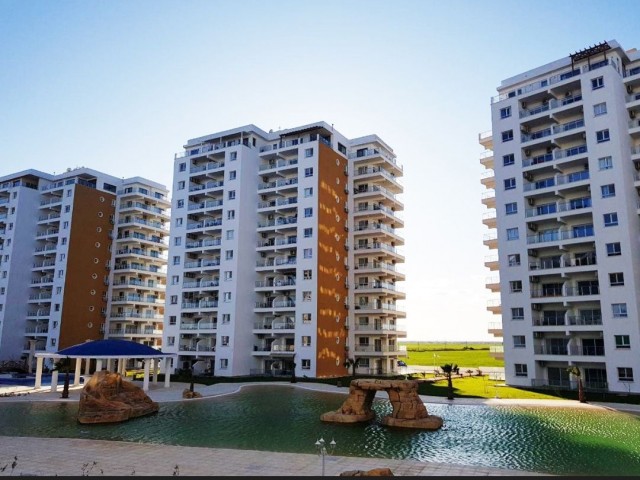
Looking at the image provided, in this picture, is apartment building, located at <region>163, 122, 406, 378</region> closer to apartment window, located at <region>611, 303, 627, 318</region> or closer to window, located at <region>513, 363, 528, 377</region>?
window, located at <region>513, 363, 528, 377</region>

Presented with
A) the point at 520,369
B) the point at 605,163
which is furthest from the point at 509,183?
the point at 520,369

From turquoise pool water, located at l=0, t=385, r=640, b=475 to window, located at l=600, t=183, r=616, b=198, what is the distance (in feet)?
72.7

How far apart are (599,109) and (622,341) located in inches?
867

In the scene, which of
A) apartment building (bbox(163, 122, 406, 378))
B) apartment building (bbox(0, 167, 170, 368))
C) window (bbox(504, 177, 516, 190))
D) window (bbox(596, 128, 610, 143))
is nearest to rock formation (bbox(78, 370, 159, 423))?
apartment building (bbox(163, 122, 406, 378))

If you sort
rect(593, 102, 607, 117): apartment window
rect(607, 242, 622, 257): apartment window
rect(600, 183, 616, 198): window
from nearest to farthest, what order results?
rect(607, 242, 622, 257): apartment window, rect(600, 183, 616, 198): window, rect(593, 102, 607, 117): apartment window

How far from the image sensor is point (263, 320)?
65.5 metres

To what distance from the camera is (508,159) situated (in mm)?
54875

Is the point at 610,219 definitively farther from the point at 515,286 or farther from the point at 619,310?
the point at 515,286

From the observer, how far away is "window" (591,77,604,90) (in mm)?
49406

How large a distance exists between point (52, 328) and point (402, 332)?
50049 mm

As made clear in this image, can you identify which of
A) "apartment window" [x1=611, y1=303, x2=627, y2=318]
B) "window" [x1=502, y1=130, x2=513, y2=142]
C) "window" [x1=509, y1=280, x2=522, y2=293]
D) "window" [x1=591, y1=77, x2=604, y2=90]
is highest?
"window" [x1=591, y1=77, x2=604, y2=90]

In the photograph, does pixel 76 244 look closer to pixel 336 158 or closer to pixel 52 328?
pixel 52 328

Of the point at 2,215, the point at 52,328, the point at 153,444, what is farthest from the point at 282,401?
the point at 2,215

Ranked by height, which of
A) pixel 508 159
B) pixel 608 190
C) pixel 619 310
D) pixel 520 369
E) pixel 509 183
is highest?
pixel 508 159
